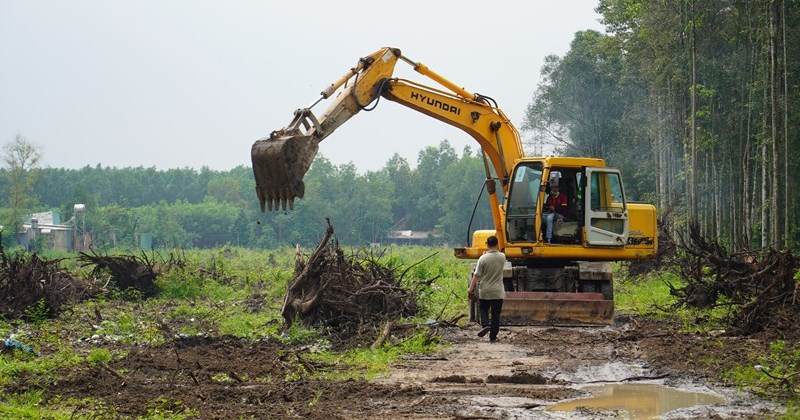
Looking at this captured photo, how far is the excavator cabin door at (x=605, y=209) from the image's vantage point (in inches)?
769

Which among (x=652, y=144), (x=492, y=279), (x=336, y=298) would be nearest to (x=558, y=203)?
(x=492, y=279)

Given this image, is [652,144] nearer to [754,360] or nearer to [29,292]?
[29,292]

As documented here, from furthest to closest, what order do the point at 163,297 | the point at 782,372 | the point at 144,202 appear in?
the point at 144,202
the point at 163,297
the point at 782,372

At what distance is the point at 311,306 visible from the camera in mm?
17641

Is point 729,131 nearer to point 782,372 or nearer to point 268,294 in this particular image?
point 268,294

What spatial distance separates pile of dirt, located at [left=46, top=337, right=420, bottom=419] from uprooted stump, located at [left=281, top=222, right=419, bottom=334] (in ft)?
7.89

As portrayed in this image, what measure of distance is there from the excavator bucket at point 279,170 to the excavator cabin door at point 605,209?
548 cm

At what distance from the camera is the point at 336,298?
703 inches

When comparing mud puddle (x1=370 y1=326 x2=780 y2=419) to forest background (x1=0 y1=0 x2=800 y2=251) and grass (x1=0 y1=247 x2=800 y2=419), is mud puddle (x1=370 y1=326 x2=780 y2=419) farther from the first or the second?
forest background (x1=0 y1=0 x2=800 y2=251)

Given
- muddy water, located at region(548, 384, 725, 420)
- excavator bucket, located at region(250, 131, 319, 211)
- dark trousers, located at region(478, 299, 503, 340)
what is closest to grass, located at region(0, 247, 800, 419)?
muddy water, located at region(548, 384, 725, 420)

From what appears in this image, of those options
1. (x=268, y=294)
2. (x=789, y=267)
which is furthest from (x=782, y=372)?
(x=268, y=294)

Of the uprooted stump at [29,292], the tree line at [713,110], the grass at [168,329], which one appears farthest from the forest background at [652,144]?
the uprooted stump at [29,292]

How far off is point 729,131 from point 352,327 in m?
29.5

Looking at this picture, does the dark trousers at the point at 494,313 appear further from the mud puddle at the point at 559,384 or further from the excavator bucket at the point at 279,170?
the excavator bucket at the point at 279,170
